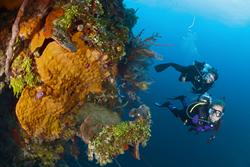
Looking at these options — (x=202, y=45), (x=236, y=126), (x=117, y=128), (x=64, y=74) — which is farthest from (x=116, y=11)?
(x=202, y=45)

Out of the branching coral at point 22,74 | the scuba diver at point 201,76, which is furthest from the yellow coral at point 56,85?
the scuba diver at point 201,76

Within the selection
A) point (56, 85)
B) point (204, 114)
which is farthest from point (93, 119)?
point (204, 114)

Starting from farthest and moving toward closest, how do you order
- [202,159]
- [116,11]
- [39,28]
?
[202,159]
[116,11]
[39,28]

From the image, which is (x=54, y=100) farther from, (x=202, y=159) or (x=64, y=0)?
(x=202, y=159)

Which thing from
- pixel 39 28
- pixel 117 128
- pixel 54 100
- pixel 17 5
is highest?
pixel 17 5

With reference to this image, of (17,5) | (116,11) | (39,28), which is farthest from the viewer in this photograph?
(116,11)

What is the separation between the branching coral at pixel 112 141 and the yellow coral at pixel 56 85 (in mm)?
702

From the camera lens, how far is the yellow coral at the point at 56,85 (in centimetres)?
460

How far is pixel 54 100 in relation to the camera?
15.8ft

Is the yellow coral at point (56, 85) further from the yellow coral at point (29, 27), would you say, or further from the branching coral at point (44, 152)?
the branching coral at point (44, 152)

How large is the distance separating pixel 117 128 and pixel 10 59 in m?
1.87

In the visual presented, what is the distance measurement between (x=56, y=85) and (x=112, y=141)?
1.21 meters

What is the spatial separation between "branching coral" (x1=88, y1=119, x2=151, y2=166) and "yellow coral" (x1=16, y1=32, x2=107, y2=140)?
0.70 meters

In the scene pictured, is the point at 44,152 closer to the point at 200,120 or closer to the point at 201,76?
the point at 200,120
